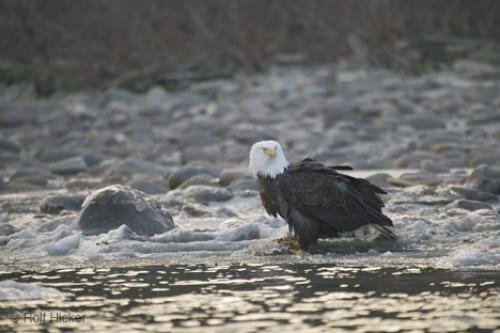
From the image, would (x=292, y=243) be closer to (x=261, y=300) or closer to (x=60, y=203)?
(x=261, y=300)

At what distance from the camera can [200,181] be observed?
27.6ft

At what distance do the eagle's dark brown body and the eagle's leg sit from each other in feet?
0.16

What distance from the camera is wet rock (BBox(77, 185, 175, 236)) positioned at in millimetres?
6488

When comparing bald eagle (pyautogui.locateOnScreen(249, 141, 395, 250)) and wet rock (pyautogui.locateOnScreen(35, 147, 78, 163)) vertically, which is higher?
wet rock (pyautogui.locateOnScreen(35, 147, 78, 163))

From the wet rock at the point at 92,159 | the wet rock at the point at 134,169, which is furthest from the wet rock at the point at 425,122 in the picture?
the wet rock at the point at 92,159

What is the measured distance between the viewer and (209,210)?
24.2ft

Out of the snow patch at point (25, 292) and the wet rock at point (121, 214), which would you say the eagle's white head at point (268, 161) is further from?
the snow patch at point (25, 292)

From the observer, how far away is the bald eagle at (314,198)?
6.07m

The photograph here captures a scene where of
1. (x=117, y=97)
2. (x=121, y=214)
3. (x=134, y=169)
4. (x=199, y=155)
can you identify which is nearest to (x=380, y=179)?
(x=121, y=214)

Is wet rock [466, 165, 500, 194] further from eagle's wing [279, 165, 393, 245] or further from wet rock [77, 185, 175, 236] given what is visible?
wet rock [77, 185, 175, 236]

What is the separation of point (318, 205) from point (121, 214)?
1.34 metres

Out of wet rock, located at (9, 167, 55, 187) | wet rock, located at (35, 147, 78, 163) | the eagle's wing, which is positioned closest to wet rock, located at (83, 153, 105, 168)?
wet rock, located at (35, 147, 78, 163)

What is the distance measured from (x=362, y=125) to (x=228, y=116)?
86.9 inches

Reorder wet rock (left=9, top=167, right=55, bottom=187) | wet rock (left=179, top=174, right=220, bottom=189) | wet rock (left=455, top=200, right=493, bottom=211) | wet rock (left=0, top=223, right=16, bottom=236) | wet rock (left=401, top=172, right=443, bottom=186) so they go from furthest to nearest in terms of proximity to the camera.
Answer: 1. wet rock (left=9, top=167, right=55, bottom=187)
2. wet rock (left=179, top=174, right=220, bottom=189)
3. wet rock (left=401, top=172, right=443, bottom=186)
4. wet rock (left=455, top=200, right=493, bottom=211)
5. wet rock (left=0, top=223, right=16, bottom=236)
